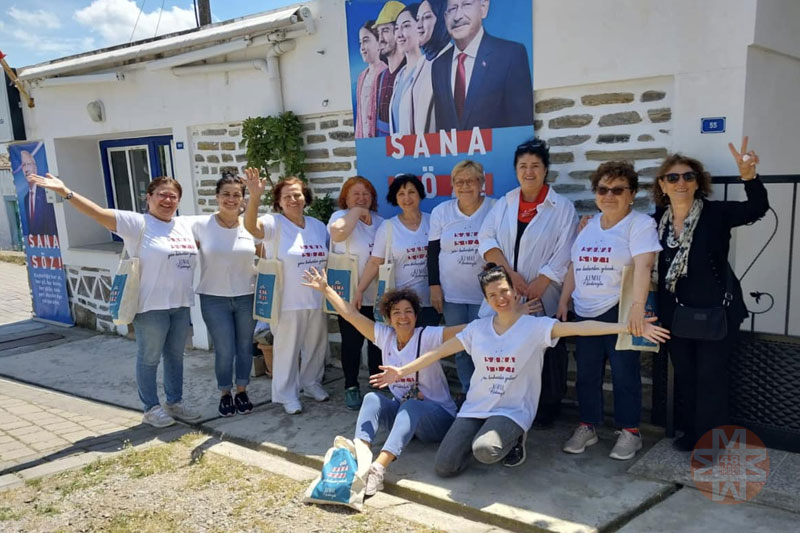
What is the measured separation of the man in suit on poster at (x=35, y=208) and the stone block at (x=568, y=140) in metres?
6.83

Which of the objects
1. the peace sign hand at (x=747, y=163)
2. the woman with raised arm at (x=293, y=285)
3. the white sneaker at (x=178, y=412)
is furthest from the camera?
the white sneaker at (x=178, y=412)

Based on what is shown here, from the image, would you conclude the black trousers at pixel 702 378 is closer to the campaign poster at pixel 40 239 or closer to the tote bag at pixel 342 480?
the tote bag at pixel 342 480

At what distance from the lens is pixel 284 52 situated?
605 centimetres

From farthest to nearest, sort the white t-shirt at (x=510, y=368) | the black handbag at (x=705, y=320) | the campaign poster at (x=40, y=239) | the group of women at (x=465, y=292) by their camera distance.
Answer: the campaign poster at (x=40, y=239) < the white t-shirt at (x=510, y=368) < the group of women at (x=465, y=292) < the black handbag at (x=705, y=320)

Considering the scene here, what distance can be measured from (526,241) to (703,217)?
3.26 feet

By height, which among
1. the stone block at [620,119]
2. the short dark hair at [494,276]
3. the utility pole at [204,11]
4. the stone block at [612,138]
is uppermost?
the utility pole at [204,11]

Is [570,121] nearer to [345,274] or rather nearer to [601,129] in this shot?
[601,129]

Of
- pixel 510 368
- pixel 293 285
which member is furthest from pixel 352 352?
pixel 510 368

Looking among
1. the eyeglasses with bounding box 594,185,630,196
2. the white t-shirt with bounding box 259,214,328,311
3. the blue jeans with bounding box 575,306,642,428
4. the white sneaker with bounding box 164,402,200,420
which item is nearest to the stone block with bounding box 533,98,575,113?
the eyeglasses with bounding box 594,185,630,196

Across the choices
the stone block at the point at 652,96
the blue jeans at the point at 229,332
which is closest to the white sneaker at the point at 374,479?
the blue jeans at the point at 229,332

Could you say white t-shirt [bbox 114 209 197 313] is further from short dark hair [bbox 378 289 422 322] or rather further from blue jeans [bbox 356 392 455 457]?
blue jeans [bbox 356 392 455 457]

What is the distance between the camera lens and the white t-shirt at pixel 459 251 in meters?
4.34

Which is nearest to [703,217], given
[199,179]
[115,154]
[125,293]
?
[125,293]

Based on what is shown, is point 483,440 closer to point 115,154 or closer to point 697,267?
point 697,267
